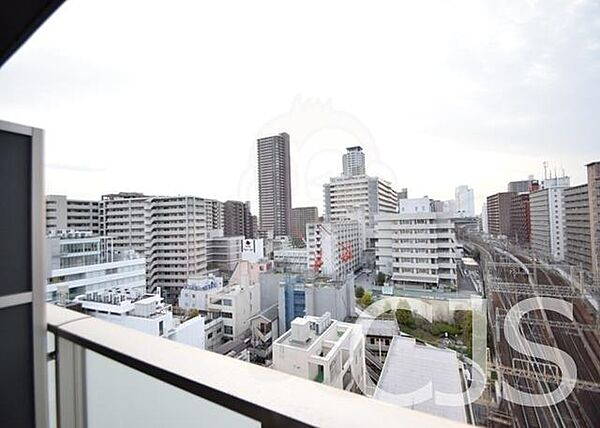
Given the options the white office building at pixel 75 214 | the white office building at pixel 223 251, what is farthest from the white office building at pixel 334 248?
the white office building at pixel 75 214

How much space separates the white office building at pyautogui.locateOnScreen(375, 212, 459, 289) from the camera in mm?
899

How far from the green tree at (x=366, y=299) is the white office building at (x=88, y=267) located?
0.92 metres

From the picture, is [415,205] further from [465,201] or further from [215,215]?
[215,215]

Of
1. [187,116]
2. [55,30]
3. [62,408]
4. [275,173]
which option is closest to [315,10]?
[275,173]

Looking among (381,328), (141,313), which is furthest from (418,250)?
(141,313)

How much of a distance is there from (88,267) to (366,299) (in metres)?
1.21

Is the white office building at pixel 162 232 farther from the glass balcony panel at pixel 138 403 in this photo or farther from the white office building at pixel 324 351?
the white office building at pixel 324 351

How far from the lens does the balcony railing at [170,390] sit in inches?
18.1

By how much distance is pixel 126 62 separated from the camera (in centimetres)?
144

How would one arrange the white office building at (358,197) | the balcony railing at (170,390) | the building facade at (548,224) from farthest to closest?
the white office building at (358,197), the building facade at (548,224), the balcony railing at (170,390)

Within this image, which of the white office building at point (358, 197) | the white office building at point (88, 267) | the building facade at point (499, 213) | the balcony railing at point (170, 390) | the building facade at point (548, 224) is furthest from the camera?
the white office building at point (88, 267)

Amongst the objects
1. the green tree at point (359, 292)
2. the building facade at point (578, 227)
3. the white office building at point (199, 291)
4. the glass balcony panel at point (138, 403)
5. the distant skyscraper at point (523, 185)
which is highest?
the distant skyscraper at point (523, 185)

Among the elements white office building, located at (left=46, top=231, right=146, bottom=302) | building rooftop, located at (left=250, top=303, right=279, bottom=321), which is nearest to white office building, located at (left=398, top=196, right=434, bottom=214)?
building rooftop, located at (left=250, top=303, right=279, bottom=321)

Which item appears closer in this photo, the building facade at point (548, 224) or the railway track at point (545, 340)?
the railway track at point (545, 340)
